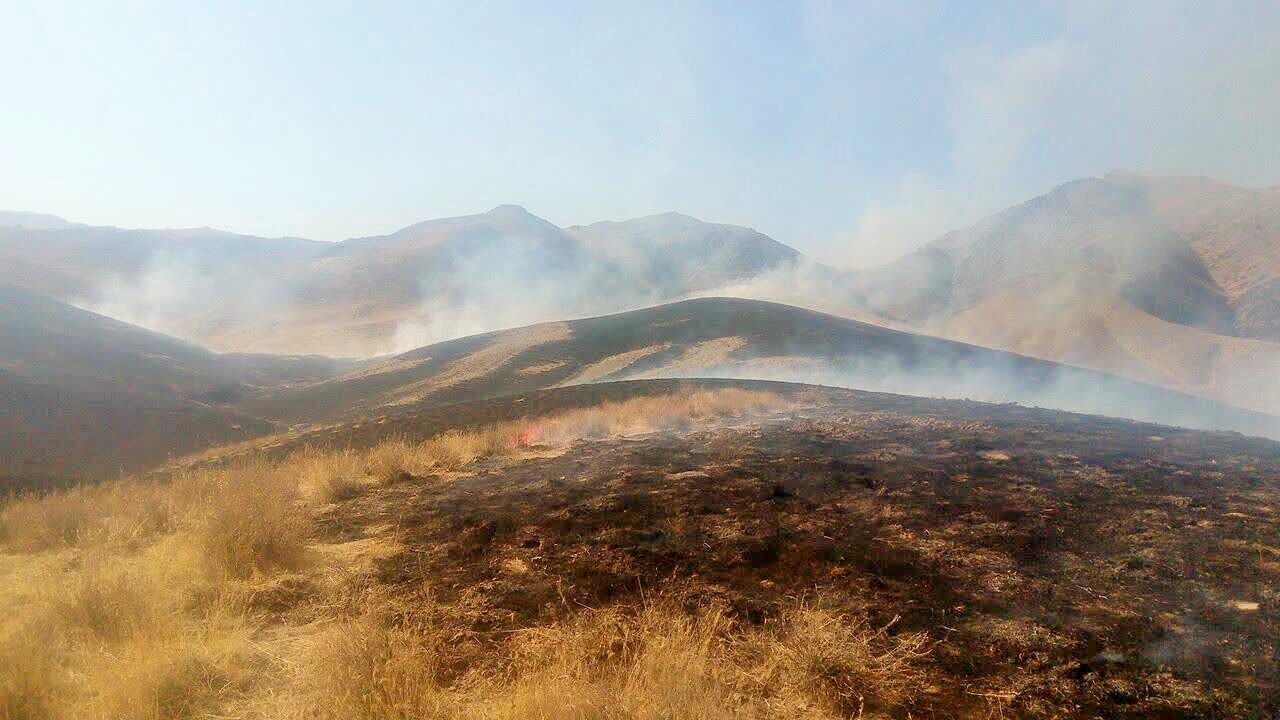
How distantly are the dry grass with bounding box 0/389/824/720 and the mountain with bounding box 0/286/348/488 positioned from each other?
13368 millimetres

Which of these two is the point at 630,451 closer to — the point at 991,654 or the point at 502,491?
the point at 502,491

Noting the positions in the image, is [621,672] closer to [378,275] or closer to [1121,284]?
[1121,284]

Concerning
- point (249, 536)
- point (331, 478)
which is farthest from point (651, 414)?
point (249, 536)

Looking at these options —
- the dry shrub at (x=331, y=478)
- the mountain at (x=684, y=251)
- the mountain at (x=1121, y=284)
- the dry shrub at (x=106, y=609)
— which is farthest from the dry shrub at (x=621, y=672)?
the mountain at (x=684, y=251)

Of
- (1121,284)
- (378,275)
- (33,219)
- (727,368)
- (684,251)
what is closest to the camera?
(727,368)

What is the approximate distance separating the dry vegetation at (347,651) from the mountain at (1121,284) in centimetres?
6936

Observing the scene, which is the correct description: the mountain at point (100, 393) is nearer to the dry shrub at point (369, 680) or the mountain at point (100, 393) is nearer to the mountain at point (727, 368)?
the mountain at point (727, 368)

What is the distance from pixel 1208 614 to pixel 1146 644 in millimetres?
820

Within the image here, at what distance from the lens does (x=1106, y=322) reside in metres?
70.5

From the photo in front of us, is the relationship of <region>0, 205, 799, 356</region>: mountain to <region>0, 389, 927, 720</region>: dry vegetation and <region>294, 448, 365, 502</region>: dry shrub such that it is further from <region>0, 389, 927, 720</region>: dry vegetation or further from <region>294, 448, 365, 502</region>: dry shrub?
<region>0, 389, 927, 720</region>: dry vegetation

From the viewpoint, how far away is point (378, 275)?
110 m

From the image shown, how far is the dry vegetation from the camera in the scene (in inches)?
130

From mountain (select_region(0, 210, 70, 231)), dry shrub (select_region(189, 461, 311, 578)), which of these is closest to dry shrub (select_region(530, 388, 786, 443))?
dry shrub (select_region(189, 461, 311, 578))

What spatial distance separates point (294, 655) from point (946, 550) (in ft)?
17.9
